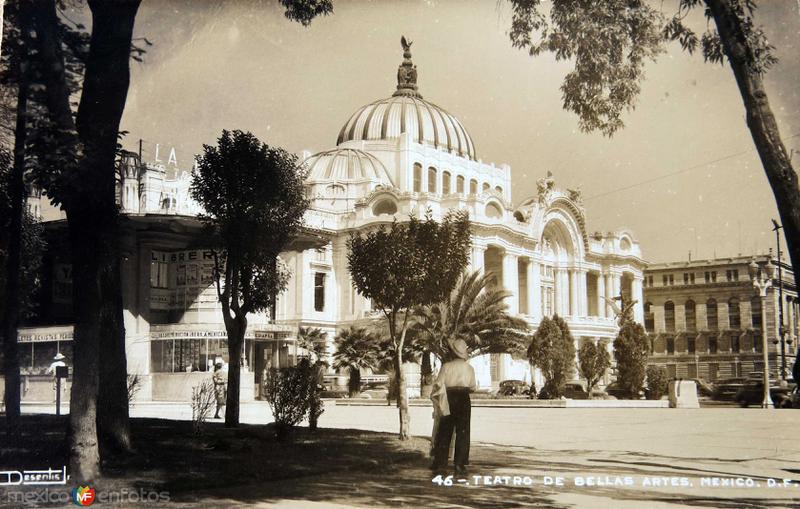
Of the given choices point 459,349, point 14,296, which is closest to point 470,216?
point 14,296

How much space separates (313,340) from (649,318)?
156ft

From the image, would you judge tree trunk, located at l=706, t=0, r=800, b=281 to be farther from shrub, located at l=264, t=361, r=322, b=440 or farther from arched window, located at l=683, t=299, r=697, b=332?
arched window, located at l=683, t=299, r=697, b=332

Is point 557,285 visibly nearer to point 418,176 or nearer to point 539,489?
point 418,176

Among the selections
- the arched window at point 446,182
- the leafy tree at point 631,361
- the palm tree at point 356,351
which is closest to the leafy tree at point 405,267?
the palm tree at point 356,351

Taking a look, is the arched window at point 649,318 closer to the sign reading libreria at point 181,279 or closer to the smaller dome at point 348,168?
the smaller dome at point 348,168

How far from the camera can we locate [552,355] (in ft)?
104

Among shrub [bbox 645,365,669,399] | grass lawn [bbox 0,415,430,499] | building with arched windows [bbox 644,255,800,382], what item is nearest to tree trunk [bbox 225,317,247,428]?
grass lawn [bbox 0,415,430,499]

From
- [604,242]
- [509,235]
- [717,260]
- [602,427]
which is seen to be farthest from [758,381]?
[717,260]

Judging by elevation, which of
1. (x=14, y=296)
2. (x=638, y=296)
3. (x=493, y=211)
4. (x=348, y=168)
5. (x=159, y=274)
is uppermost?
(x=348, y=168)

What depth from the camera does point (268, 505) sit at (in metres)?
7.21

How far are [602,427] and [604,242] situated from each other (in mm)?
47891

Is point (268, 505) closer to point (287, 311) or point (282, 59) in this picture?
point (282, 59)

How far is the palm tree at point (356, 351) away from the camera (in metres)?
34.2

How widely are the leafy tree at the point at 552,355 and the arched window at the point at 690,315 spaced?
36046 millimetres
